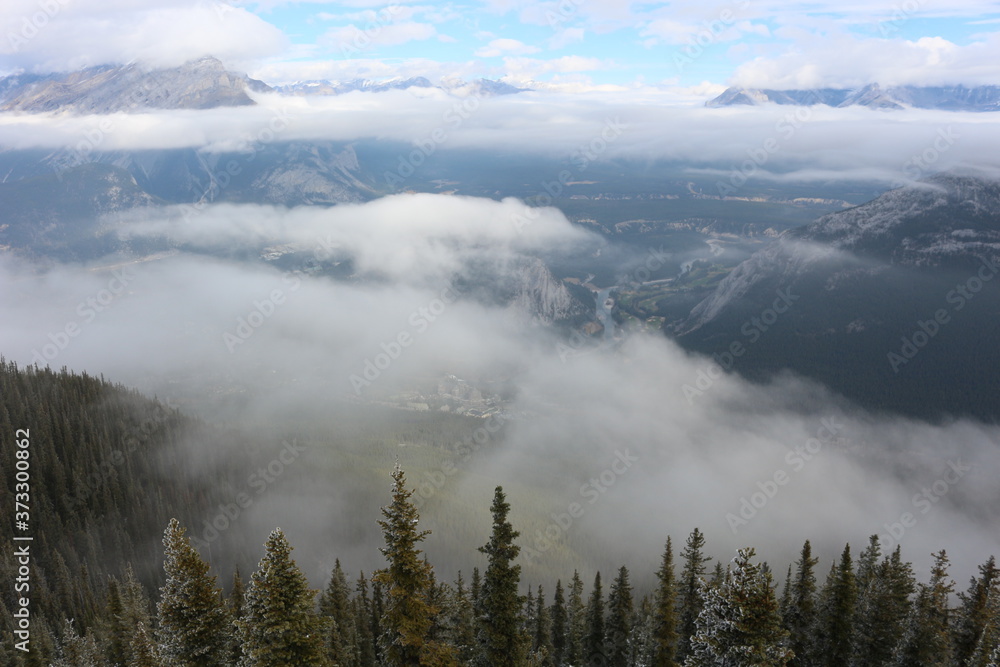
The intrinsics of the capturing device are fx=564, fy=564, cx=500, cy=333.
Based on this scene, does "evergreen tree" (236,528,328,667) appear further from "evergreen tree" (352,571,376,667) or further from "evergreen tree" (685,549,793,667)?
"evergreen tree" (352,571,376,667)

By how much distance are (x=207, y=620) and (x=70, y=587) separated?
94371 millimetres

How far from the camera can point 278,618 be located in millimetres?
26781

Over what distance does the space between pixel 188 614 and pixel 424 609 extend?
14236 mm

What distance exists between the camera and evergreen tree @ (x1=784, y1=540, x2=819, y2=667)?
54.4 metres

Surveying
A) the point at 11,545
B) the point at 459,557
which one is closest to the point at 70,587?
the point at 11,545

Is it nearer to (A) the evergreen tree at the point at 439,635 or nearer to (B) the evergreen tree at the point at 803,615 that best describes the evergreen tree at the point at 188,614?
(A) the evergreen tree at the point at 439,635

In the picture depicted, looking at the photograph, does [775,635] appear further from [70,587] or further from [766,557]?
[766,557]

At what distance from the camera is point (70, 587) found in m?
99.2

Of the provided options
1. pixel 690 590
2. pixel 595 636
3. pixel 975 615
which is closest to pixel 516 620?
pixel 690 590

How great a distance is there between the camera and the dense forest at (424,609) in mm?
26859
